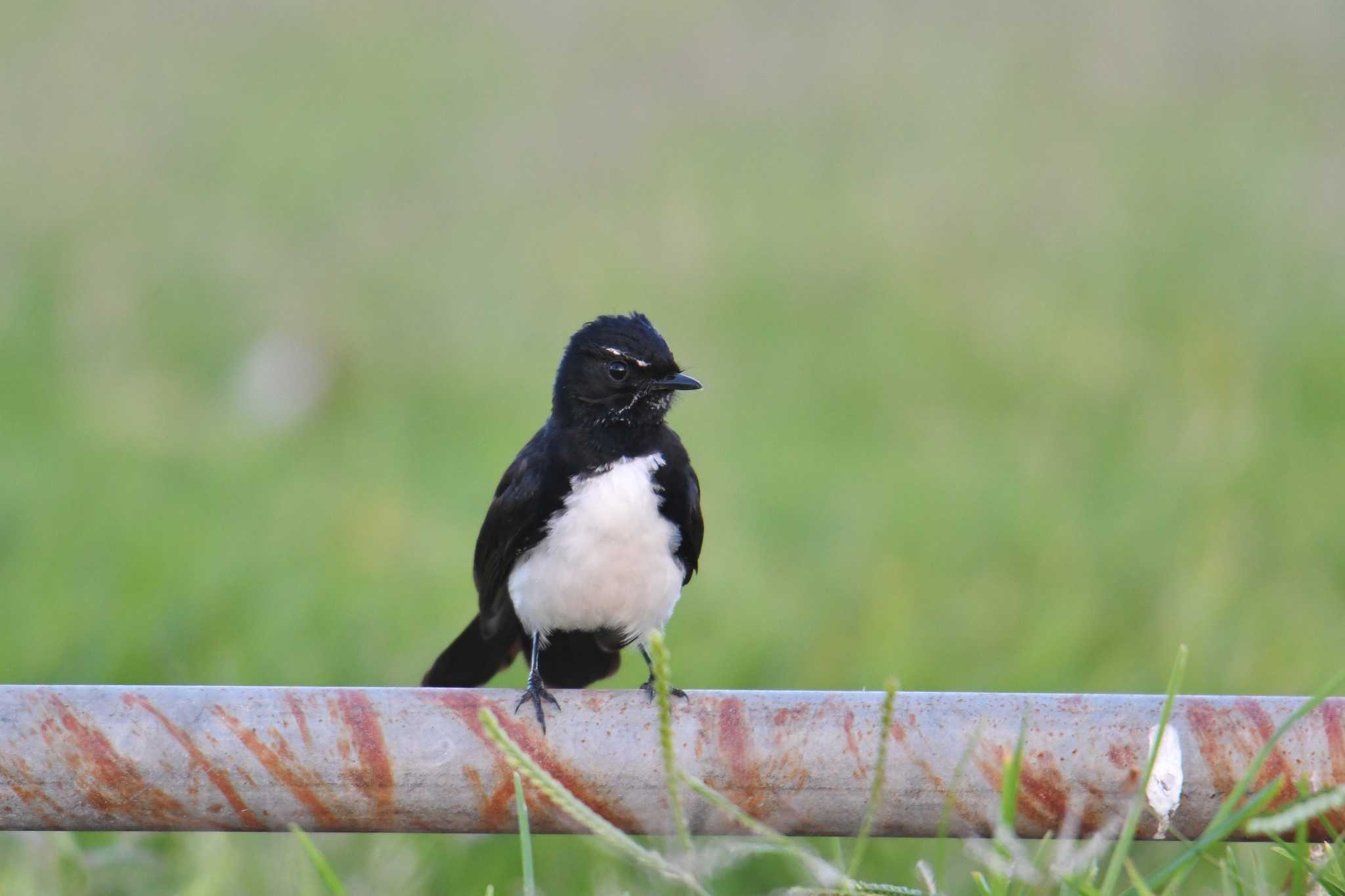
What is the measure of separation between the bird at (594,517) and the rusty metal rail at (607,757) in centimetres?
137

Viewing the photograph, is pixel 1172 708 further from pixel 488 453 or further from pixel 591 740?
pixel 488 453

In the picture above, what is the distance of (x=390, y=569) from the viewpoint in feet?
19.5

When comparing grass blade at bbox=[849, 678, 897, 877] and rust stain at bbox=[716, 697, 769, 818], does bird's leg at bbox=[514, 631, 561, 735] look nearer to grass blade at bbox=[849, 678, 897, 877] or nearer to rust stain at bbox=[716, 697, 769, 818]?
rust stain at bbox=[716, 697, 769, 818]

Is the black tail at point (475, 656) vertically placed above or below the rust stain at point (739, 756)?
below

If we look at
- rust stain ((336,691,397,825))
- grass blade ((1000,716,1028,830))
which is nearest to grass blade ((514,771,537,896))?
rust stain ((336,691,397,825))

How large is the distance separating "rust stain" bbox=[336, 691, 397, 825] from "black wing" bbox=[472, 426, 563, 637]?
1.58 meters

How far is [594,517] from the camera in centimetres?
348

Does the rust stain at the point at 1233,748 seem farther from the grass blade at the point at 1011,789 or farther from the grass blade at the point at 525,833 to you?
the grass blade at the point at 525,833

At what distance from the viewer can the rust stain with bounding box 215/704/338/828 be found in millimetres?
1948

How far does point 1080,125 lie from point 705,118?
86.6 inches

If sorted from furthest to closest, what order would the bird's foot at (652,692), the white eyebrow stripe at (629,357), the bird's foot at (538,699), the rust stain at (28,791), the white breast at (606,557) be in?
1. the white eyebrow stripe at (629,357)
2. the white breast at (606,557)
3. the bird's foot at (652,692)
4. the bird's foot at (538,699)
5. the rust stain at (28,791)

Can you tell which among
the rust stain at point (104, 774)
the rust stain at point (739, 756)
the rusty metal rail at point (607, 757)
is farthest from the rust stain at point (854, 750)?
the rust stain at point (104, 774)

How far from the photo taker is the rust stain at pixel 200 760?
195 cm

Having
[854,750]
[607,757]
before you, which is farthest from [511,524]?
[854,750]
